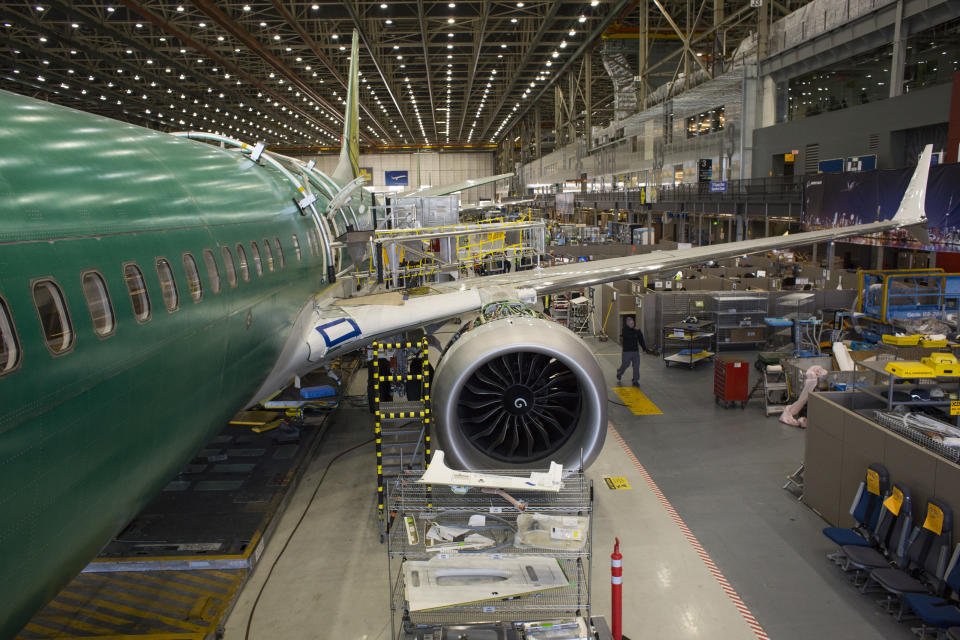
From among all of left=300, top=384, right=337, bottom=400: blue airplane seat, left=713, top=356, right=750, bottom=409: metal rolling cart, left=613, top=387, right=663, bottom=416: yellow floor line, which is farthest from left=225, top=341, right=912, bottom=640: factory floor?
left=713, top=356, right=750, bottom=409: metal rolling cart

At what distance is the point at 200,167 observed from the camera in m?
6.98

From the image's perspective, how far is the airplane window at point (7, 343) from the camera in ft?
10.7

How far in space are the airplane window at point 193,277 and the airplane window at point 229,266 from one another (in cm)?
72

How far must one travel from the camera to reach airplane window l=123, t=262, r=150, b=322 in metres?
4.55

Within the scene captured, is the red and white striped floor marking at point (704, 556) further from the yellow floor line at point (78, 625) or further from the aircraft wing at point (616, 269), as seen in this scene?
the yellow floor line at point (78, 625)

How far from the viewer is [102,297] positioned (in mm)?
4211

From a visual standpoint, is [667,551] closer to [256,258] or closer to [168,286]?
[256,258]

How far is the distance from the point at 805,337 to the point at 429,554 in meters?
14.6

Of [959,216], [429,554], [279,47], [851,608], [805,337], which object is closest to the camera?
[429,554]

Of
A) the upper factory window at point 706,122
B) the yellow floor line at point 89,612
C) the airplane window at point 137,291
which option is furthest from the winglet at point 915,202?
the upper factory window at point 706,122

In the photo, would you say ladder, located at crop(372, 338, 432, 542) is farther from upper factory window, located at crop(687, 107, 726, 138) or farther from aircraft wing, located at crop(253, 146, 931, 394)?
upper factory window, located at crop(687, 107, 726, 138)

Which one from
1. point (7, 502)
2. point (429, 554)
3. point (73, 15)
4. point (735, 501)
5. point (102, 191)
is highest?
point (73, 15)

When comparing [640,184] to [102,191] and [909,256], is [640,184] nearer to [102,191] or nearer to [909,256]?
[909,256]

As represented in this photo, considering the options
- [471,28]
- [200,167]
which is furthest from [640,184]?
[200,167]
